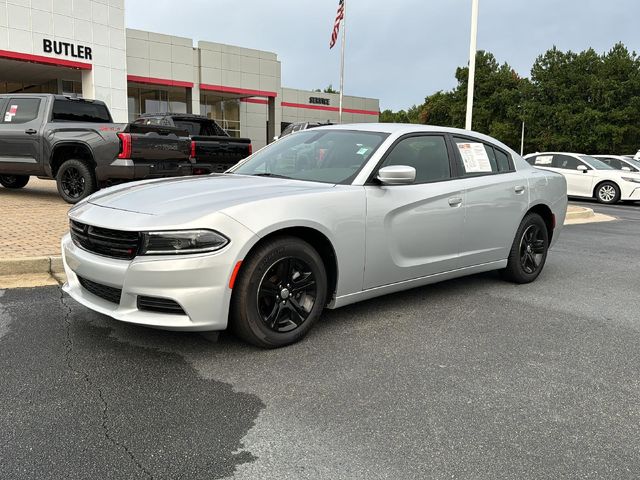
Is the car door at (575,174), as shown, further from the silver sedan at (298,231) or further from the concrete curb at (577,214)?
the silver sedan at (298,231)

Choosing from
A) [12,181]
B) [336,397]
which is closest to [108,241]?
[336,397]

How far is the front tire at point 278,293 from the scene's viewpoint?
3531 millimetres

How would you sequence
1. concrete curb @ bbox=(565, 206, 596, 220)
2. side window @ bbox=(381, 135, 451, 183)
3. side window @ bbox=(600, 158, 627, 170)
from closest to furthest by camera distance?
side window @ bbox=(381, 135, 451, 183), concrete curb @ bbox=(565, 206, 596, 220), side window @ bbox=(600, 158, 627, 170)

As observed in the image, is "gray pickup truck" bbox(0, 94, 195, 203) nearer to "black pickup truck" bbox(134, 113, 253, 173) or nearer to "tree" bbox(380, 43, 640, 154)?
"black pickup truck" bbox(134, 113, 253, 173)

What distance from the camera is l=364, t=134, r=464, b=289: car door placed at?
13.8ft

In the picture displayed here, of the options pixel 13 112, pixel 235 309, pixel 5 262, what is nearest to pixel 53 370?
pixel 235 309

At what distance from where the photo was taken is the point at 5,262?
18.0 feet

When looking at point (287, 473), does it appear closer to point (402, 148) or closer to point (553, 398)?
point (553, 398)

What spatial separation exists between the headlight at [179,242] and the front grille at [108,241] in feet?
0.29

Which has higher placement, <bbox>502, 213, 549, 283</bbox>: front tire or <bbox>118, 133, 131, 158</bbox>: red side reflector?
<bbox>118, 133, 131, 158</bbox>: red side reflector

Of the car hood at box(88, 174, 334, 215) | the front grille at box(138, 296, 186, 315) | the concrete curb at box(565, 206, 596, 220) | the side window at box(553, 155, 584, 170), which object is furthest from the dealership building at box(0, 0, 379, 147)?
the front grille at box(138, 296, 186, 315)

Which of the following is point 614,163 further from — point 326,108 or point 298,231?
point 326,108

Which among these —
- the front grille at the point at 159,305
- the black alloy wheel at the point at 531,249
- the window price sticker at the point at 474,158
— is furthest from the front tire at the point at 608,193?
the front grille at the point at 159,305

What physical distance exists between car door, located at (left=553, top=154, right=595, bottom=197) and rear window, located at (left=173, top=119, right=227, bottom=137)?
10.9 meters
